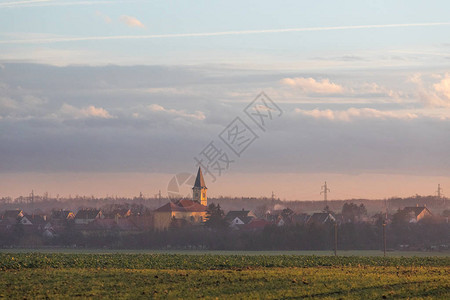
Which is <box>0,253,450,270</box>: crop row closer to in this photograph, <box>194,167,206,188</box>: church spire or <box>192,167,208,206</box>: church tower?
<box>194,167,206,188</box>: church spire

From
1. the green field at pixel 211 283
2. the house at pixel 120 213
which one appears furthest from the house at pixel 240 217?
the green field at pixel 211 283

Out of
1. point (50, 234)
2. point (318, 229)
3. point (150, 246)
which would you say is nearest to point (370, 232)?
point (318, 229)

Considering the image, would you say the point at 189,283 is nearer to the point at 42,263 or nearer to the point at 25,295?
the point at 25,295

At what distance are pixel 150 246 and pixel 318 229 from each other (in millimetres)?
29581

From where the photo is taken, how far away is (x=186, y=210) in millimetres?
175000

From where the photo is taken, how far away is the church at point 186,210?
6442 inches

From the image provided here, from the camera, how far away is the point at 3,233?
135250mm

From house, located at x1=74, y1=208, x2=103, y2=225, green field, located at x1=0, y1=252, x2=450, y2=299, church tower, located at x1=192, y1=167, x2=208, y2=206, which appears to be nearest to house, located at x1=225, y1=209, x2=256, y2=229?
church tower, located at x1=192, y1=167, x2=208, y2=206

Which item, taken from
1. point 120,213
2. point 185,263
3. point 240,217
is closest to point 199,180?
point 240,217

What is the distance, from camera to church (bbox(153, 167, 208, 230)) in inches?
6442

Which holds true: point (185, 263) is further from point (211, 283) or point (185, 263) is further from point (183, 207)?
point (183, 207)

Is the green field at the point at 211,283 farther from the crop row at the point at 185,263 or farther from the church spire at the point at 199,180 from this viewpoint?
the church spire at the point at 199,180

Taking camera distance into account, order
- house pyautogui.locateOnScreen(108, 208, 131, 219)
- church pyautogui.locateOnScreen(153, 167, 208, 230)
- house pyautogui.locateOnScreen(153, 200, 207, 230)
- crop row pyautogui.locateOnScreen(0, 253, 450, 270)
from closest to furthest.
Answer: crop row pyautogui.locateOnScreen(0, 253, 450, 270) < church pyautogui.locateOnScreen(153, 167, 208, 230) < house pyautogui.locateOnScreen(153, 200, 207, 230) < house pyautogui.locateOnScreen(108, 208, 131, 219)

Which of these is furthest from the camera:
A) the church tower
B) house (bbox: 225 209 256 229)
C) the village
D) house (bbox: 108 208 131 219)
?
the church tower
